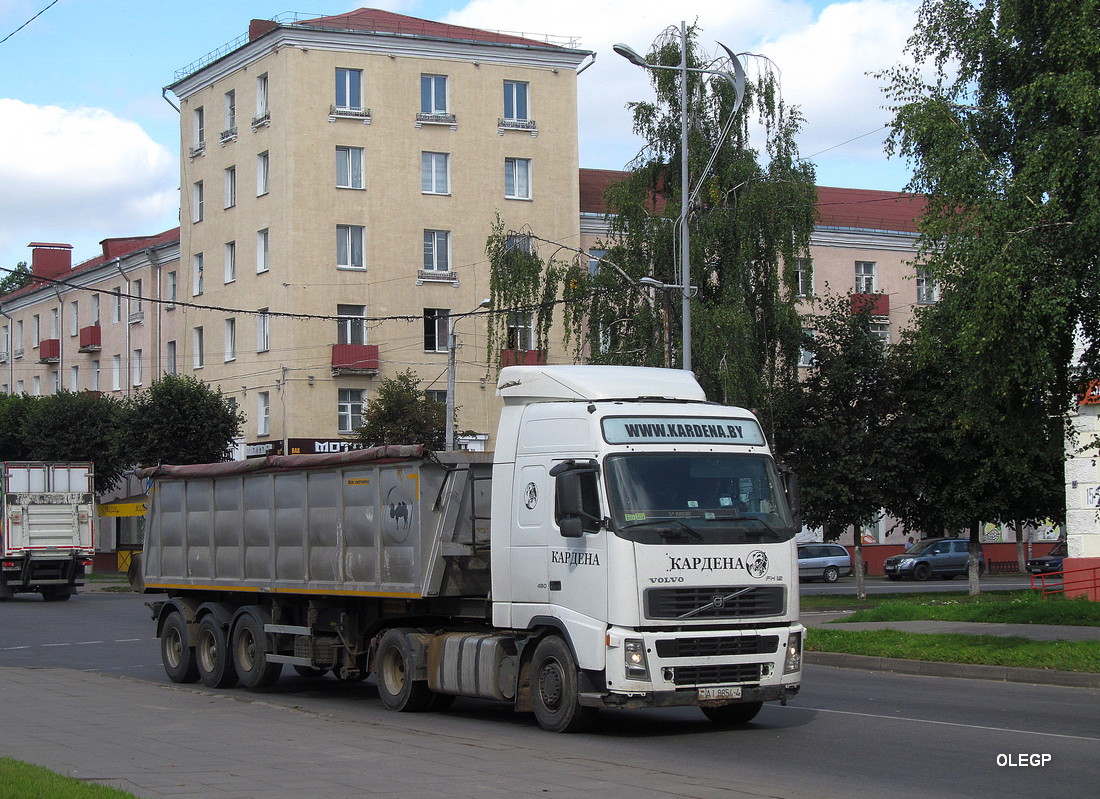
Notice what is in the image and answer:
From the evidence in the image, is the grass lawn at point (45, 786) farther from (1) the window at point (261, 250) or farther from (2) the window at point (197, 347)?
(2) the window at point (197, 347)

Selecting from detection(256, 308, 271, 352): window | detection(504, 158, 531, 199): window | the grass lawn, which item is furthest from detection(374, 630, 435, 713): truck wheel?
detection(504, 158, 531, 199): window

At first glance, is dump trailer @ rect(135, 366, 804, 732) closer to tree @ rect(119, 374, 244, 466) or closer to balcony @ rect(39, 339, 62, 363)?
tree @ rect(119, 374, 244, 466)

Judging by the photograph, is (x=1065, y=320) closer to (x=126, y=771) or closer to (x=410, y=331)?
(x=126, y=771)

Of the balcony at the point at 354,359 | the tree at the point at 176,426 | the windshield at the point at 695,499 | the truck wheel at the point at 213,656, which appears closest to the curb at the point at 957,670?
the windshield at the point at 695,499

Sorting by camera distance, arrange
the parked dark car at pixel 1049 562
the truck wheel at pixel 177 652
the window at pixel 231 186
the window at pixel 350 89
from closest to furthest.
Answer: the truck wheel at pixel 177 652, the window at pixel 350 89, the parked dark car at pixel 1049 562, the window at pixel 231 186

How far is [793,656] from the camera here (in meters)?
11.7

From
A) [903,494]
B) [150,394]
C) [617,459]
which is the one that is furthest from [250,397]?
[617,459]

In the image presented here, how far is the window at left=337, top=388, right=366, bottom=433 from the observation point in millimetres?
50094

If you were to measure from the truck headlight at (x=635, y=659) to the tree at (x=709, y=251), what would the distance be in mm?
21791

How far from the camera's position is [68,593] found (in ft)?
125

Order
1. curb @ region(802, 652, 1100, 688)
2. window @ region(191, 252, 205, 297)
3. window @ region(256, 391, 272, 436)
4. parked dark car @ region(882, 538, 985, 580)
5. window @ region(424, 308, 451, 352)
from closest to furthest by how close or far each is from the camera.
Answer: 1. curb @ region(802, 652, 1100, 688)
2. window @ region(256, 391, 272, 436)
3. window @ region(424, 308, 451, 352)
4. parked dark car @ region(882, 538, 985, 580)
5. window @ region(191, 252, 205, 297)

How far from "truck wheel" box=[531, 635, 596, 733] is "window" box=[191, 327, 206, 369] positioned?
45.5 meters

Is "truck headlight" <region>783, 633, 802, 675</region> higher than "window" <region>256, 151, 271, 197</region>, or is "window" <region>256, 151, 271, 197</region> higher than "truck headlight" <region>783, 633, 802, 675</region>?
"window" <region>256, 151, 271, 197</region>

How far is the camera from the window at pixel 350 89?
165 ft
